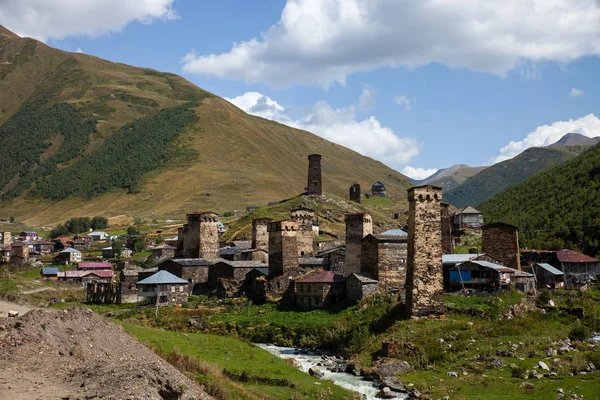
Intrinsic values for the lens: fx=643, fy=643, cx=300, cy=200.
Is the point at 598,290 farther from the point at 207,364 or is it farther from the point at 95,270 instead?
the point at 95,270

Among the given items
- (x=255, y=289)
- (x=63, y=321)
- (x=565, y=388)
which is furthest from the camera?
(x=255, y=289)

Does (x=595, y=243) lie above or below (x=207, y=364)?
above

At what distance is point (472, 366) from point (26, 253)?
8765 cm

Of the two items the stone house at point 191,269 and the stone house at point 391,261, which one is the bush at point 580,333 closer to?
the stone house at point 391,261

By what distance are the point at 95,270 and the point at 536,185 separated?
66287 mm

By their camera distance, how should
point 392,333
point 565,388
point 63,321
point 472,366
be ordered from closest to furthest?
point 63,321 → point 565,388 → point 472,366 → point 392,333

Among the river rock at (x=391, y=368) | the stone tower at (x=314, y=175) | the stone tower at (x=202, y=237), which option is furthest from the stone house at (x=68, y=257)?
the river rock at (x=391, y=368)

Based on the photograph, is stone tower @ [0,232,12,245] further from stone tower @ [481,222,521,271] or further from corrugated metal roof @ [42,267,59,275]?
stone tower @ [481,222,521,271]

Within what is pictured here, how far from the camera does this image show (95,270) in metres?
81.1

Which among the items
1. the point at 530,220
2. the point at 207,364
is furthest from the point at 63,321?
the point at 530,220

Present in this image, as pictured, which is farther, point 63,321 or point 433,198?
point 433,198

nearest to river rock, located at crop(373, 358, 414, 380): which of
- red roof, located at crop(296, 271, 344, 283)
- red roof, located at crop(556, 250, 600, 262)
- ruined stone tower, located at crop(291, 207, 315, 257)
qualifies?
red roof, located at crop(296, 271, 344, 283)

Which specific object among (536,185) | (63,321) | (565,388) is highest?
(536,185)

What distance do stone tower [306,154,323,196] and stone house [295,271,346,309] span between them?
57.7 metres
